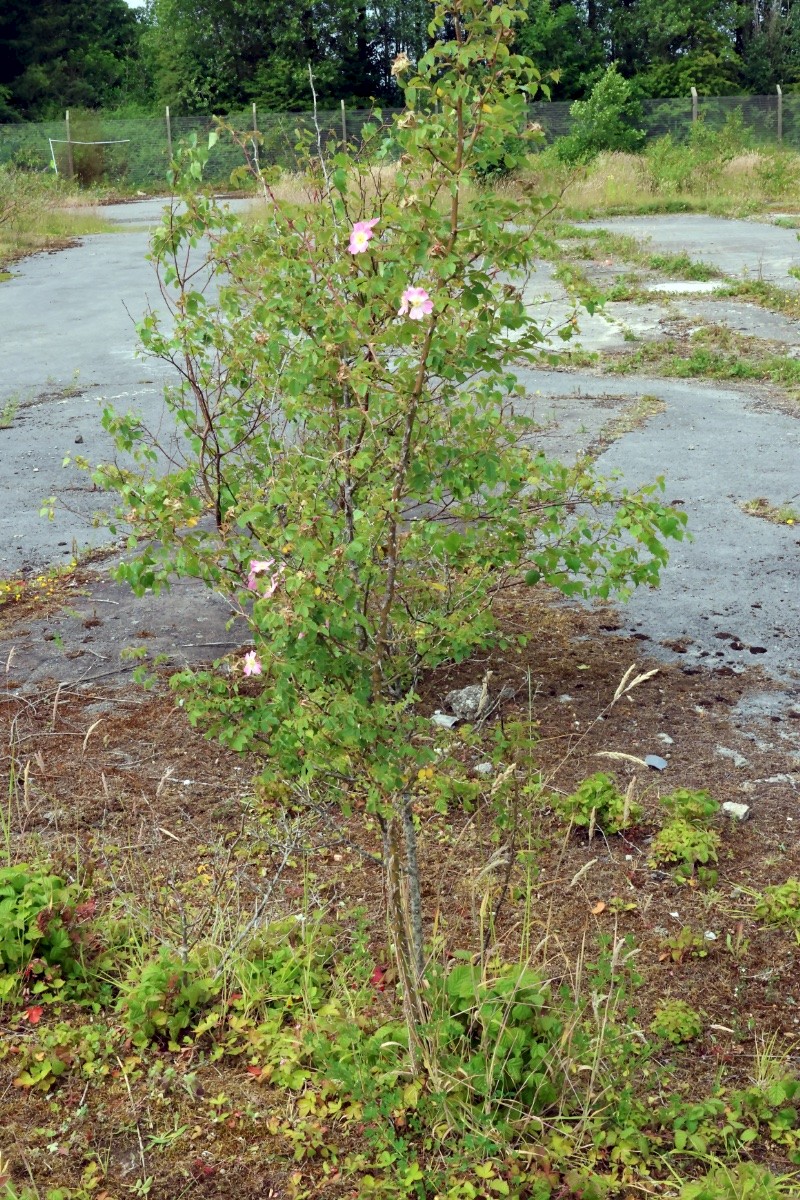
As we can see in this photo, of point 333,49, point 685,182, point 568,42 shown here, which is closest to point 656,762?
point 685,182

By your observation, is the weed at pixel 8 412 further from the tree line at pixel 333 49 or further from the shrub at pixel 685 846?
the tree line at pixel 333 49

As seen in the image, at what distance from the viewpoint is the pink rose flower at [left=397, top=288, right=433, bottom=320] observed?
193 cm

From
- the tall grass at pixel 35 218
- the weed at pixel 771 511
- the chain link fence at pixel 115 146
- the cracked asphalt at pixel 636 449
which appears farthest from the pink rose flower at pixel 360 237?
the chain link fence at pixel 115 146

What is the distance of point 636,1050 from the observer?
233cm

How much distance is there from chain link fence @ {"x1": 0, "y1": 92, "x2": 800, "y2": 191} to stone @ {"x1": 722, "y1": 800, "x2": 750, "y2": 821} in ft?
90.1

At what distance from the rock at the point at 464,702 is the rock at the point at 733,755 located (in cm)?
73

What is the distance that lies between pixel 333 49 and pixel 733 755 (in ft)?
132

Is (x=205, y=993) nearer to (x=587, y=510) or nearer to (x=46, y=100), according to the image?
(x=587, y=510)

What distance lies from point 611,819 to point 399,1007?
0.91 metres

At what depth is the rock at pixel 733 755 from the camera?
3397mm

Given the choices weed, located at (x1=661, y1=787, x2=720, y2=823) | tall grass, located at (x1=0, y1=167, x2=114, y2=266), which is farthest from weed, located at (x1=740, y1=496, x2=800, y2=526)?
tall grass, located at (x1=0, y1=167, x2=114, y2=266)

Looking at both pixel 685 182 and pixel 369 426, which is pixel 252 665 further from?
pixel 685 182

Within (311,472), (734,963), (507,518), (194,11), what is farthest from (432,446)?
(194,11)

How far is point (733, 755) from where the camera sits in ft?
11.3
